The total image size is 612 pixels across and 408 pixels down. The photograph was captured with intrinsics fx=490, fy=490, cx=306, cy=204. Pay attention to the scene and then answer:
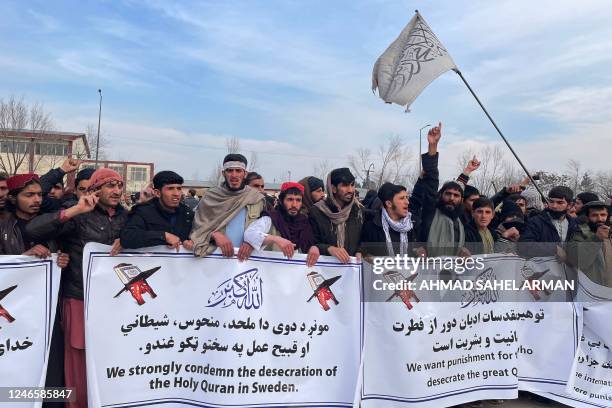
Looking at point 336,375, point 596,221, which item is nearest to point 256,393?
point 336,375

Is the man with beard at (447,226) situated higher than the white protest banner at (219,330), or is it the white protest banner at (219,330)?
the man with beard at (447,226)

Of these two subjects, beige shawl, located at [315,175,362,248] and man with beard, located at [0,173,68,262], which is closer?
man with beard, located at [0,173,68,262]

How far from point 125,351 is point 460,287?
2630mm

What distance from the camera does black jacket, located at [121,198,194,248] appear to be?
3.33 m

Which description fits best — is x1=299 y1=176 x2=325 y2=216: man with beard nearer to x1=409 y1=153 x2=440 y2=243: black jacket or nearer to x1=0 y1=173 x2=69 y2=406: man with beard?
x1=409 y1=153 x2=440 y2=243: black jacket

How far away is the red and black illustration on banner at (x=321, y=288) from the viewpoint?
3637 mm

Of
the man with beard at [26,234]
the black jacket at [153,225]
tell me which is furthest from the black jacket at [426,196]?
the man with beard at [26,234]

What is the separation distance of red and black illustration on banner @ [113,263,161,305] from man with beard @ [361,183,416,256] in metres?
1.69

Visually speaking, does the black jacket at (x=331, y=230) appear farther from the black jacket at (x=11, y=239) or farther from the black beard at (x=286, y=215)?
the black jacket at (x=11, y=239)

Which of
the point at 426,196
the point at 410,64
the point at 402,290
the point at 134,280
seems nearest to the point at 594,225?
the point at 426,196

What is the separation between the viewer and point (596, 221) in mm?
4734

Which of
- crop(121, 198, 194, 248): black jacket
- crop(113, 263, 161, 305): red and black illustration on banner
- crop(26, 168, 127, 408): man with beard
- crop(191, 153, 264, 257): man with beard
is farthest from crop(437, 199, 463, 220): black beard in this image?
crop(26, 168, 127, 408): man with beard

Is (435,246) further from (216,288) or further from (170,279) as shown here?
(170,279)

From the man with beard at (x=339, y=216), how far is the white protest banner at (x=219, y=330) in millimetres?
280
